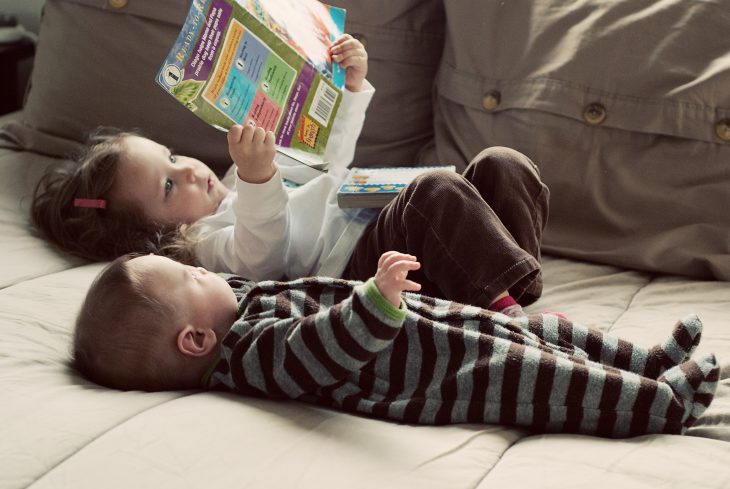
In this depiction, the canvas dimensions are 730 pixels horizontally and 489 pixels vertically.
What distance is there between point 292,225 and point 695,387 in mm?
708

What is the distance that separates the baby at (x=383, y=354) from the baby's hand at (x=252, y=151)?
0.21 m

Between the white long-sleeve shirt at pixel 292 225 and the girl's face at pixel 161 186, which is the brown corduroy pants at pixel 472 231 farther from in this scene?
the girl's face at pixel 161 186

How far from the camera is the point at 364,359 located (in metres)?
1.01

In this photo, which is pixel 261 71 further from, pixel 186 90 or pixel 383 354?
pixel 383 354

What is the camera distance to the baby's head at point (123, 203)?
153 cm

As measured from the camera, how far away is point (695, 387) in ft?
3.32

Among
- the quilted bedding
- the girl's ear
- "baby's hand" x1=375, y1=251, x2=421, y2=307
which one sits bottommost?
the quilted bedding

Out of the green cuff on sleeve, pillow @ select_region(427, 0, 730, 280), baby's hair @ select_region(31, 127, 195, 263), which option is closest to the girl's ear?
the green cuff on sleeve

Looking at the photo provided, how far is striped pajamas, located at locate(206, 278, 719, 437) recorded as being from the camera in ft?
3.29

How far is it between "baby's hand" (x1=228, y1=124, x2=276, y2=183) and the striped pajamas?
270mm

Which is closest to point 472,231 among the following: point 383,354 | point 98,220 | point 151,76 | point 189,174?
point 383,354

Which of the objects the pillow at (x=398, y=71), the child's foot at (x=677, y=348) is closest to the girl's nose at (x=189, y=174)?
the pillow at (x=398, y=71)

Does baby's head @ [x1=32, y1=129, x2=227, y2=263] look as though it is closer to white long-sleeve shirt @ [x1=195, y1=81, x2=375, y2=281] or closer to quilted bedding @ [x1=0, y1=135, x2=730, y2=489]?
white long-sleeve shirt @ [x1=195, y1=81, x2=375, y2=281]

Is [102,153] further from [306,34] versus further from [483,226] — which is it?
[483,226]
